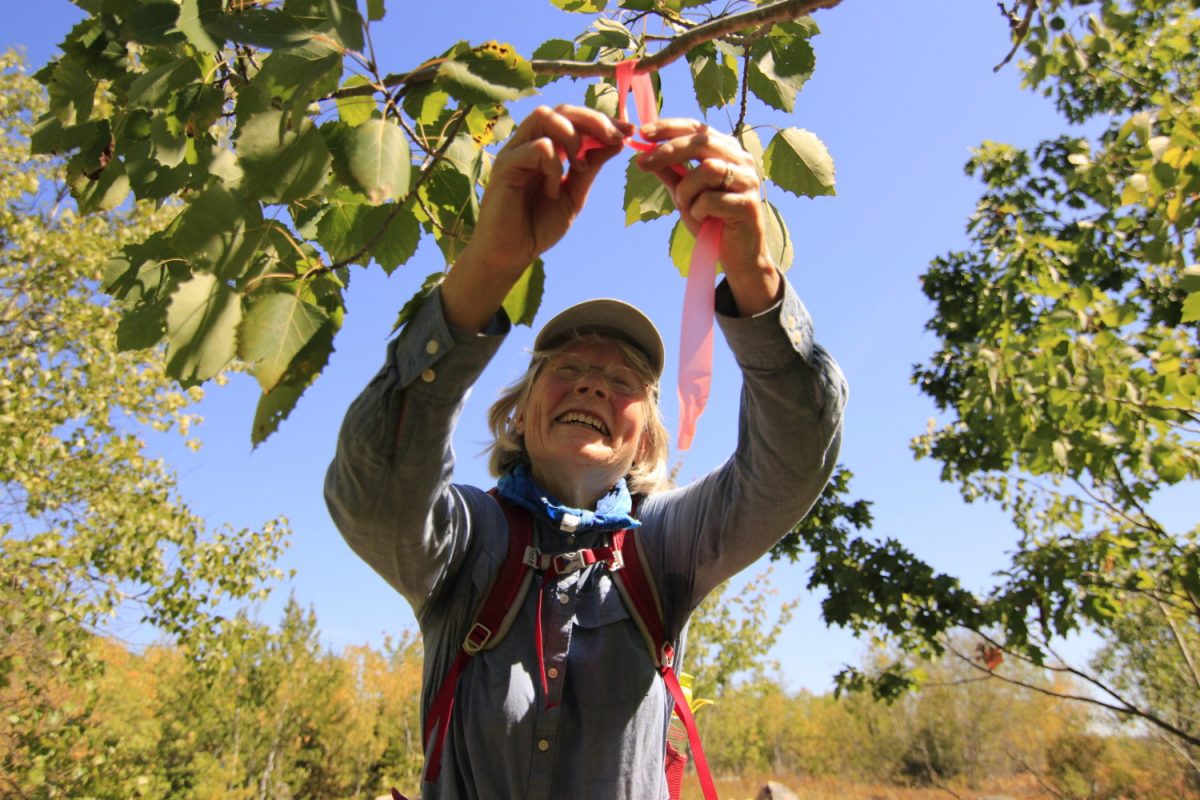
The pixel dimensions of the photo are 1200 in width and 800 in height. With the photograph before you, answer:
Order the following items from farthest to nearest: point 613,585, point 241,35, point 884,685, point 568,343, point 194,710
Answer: point 194,710
point 884,685
point 568,343
point 613,585
point 241,35

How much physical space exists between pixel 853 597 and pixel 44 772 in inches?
245

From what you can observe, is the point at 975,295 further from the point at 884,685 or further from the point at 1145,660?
the point at 1145,660

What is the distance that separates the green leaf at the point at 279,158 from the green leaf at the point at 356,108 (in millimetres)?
145

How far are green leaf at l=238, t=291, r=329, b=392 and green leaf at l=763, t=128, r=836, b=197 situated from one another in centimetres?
80

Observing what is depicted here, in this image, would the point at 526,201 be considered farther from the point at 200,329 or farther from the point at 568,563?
the point at 568,563

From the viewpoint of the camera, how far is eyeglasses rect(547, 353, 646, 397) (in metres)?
1.55

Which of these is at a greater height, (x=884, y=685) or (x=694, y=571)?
(x=884, y=685)

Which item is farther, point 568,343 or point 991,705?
point 991,705

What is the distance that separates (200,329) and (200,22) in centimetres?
41

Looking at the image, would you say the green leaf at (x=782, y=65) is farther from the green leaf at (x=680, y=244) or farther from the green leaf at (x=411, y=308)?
the green leaf at (x=411, y=308)

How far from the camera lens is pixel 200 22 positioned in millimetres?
995

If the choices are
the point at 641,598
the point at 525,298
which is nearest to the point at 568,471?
the point at 641,598

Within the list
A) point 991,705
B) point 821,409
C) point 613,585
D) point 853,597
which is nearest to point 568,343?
point 613,585

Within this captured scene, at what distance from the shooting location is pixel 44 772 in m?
5.51
